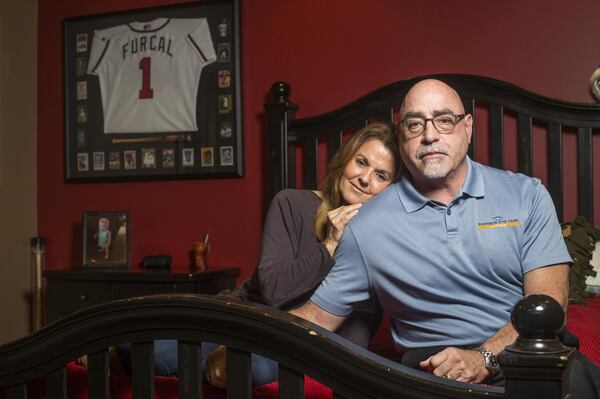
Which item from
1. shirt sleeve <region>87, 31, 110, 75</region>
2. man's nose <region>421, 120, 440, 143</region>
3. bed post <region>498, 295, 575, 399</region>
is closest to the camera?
bed post <region>498, 295, 575, 399</region>

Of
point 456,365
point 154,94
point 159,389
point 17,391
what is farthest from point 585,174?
point 17,391

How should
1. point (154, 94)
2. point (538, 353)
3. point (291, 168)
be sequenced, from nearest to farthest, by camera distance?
point (538, 353)
point (291, 168)
point (154, 94)

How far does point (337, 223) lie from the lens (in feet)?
6.00

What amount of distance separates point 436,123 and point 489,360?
60 cm

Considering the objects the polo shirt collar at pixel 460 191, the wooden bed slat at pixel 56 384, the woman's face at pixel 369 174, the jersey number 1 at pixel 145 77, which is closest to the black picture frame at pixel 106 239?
the jersey number 1 at pixel 145 77

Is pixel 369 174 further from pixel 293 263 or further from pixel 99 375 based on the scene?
pixel 99 375

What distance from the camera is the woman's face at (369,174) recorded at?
2.01 m

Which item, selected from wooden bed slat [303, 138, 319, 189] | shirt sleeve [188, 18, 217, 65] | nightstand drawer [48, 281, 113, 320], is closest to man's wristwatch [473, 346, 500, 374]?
wooden bed slat [303, 138, 319, 189]

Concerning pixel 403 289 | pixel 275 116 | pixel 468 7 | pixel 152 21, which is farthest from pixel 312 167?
pixel 403 289

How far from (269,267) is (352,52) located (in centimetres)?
159

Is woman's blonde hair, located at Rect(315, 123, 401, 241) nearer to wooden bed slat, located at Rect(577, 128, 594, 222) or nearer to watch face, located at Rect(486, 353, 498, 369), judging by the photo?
watch face, located at Rect(486, 353, 498, 369)

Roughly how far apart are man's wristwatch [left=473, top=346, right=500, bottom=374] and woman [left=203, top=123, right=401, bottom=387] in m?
0.39

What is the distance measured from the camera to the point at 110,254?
3.40 m

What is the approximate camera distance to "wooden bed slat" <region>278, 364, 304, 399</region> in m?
1.12
